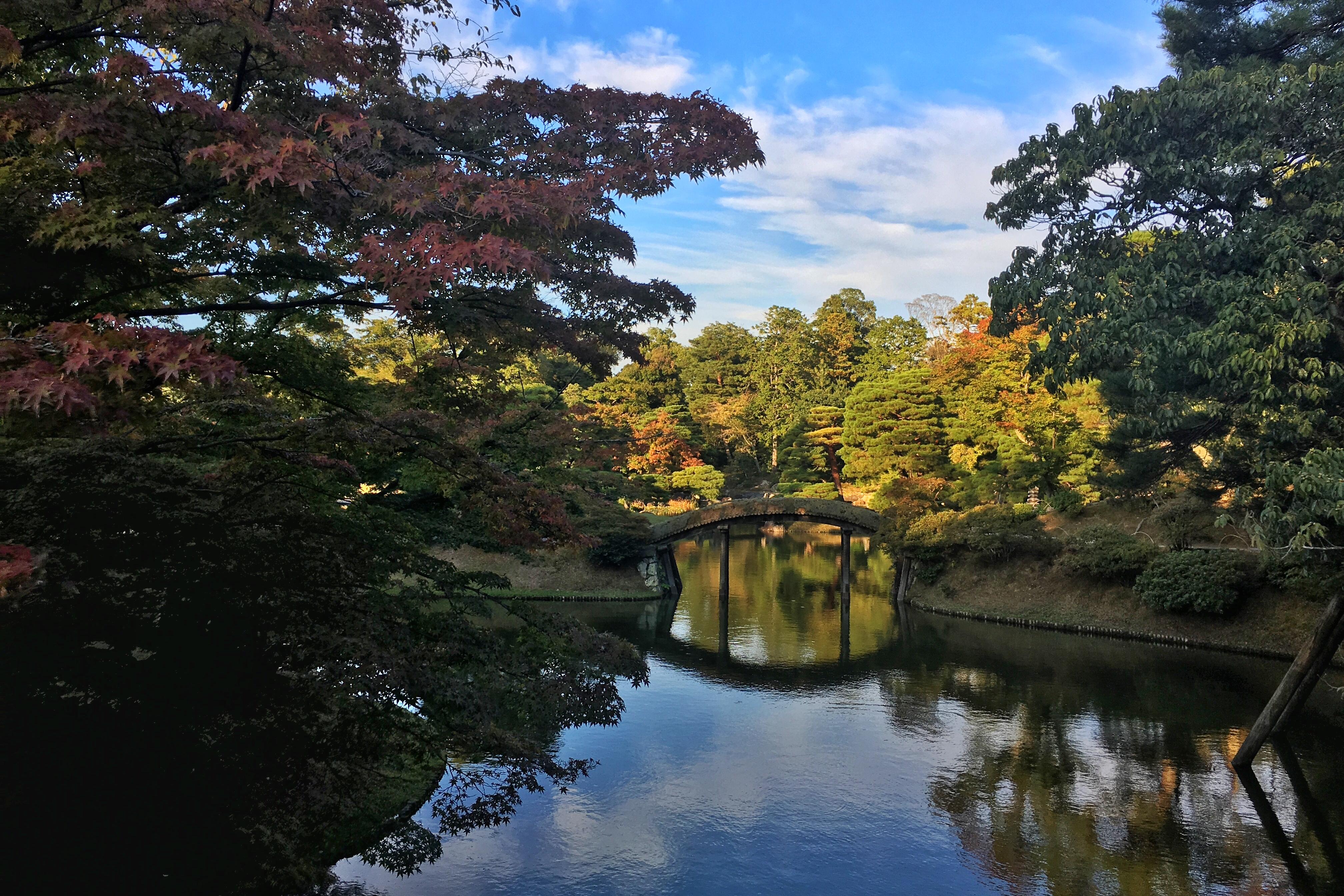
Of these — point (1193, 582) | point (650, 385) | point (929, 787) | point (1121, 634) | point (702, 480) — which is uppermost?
point (650, 385)

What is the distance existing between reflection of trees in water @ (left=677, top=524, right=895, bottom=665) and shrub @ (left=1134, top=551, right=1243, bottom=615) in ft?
20.5

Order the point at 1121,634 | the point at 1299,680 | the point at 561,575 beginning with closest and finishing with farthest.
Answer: the point at 1299,680 < the point at 1121,634 < the point at 561,575

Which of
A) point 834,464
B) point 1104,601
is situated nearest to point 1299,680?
point 1104,601

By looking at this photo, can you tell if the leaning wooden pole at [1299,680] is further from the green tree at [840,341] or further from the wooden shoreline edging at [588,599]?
the green tree at [840,341]

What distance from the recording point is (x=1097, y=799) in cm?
1095

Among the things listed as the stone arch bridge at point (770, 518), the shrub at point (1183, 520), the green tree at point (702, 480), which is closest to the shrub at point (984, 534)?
the stone arch bridge at point (770, 518)

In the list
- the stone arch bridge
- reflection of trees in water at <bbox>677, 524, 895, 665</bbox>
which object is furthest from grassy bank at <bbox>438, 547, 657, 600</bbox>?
reflection of trees in water at <bbox>677, 524, 895, 665</bbox>

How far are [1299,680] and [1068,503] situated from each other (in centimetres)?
1615

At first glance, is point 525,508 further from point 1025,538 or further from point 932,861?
point 1025,538

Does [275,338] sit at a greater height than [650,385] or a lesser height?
lesser

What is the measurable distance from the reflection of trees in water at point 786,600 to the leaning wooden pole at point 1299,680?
850cm

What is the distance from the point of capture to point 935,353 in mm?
45656

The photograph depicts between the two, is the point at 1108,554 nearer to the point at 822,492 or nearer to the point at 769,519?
the point at 769,519

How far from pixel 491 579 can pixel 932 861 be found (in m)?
5.57
